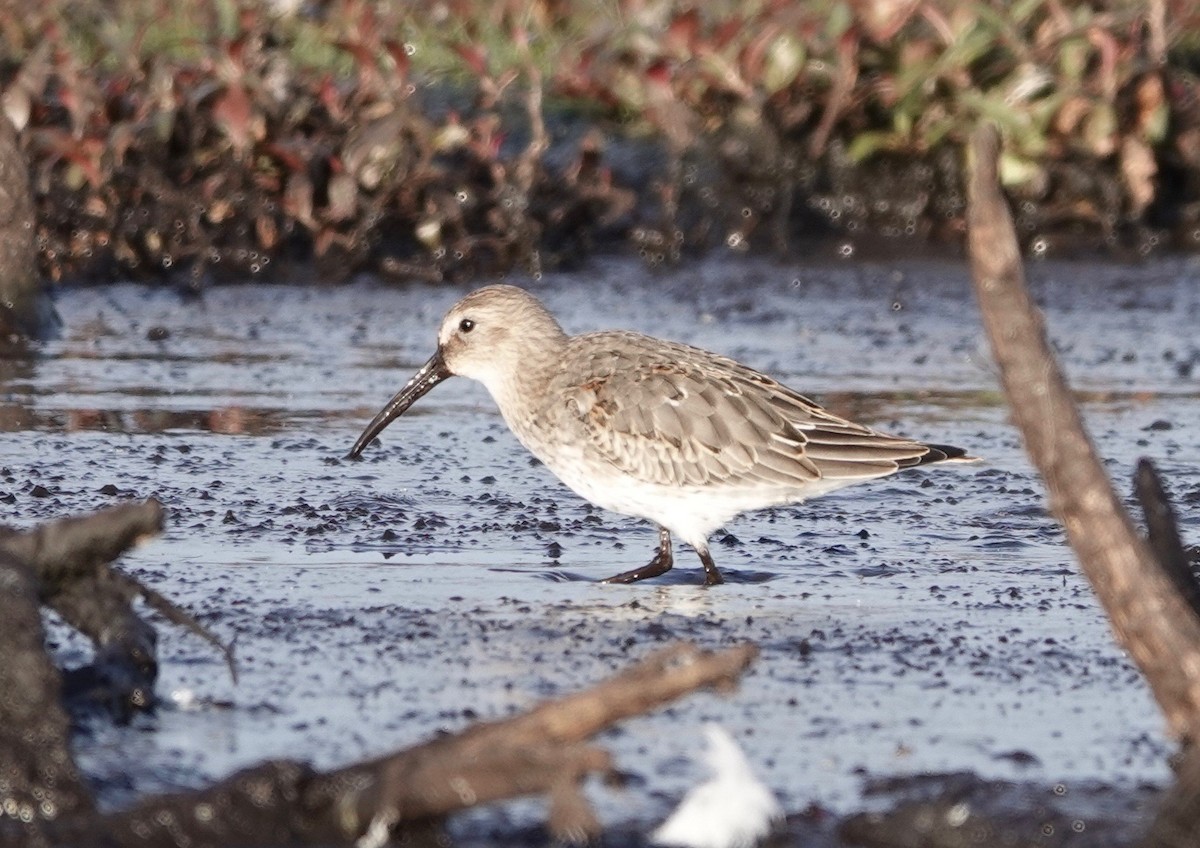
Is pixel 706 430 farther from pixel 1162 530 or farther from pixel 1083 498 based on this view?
pixel 1083 498

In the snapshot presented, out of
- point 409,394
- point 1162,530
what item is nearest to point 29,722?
point 1162,530

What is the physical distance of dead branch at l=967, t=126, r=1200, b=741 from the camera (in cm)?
368

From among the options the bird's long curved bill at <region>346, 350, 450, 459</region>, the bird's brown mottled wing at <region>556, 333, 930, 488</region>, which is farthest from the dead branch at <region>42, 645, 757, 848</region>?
the bird's long curved bill at <region>346, 350, 450, 459</region>

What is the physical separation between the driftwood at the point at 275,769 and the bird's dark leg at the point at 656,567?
2343 mm

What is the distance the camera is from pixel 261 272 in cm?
1145

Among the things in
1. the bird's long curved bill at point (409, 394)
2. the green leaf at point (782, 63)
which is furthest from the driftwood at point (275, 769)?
the green leaf at point (782, 63)

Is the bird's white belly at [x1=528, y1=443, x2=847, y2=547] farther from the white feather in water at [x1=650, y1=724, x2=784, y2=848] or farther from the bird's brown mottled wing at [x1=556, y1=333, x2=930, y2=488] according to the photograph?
the white feather in water at [x1=650, y1=724, x2=784, y2=848]

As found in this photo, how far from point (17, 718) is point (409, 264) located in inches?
308

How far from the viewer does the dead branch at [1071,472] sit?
3.68 m

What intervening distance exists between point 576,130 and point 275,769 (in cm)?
924

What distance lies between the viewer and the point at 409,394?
7.69 meters

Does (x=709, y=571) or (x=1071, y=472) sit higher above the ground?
(x=1071, y=472)

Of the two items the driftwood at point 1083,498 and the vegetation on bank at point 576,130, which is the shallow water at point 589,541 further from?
the driftwood at point 1083,498

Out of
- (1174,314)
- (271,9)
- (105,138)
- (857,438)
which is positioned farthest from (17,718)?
(271,9)
